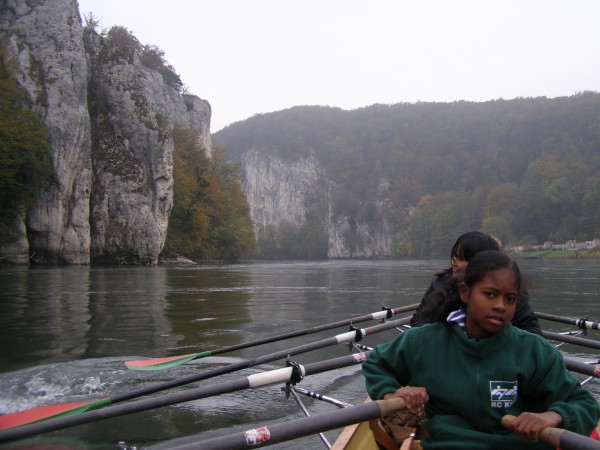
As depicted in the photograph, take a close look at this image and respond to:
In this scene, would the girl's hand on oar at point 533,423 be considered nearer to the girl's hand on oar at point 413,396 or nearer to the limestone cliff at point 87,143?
the girl's hand on oar at point 413,396

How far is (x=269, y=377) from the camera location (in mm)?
3707

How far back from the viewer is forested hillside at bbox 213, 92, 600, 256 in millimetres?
78312

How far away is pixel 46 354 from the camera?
6609mm

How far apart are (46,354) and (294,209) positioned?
138 metres

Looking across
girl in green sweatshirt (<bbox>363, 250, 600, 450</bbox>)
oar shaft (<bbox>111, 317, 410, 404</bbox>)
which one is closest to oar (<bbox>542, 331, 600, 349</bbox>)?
oar shaft (<bbox>111, 317, 410, 404</bbox>)

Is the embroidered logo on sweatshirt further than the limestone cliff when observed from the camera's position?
No

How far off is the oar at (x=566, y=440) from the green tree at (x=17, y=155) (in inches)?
1237

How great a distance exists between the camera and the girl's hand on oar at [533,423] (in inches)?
80.8

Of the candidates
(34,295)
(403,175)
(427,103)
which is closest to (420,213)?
(403,175)

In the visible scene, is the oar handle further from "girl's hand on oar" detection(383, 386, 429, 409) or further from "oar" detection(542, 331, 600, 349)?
"oar" detection(542, 331, 600, 349)

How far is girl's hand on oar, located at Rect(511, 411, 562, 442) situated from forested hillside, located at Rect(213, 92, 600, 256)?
252 feet

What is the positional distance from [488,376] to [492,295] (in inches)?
13.3

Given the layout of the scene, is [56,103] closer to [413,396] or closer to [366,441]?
[366,441]

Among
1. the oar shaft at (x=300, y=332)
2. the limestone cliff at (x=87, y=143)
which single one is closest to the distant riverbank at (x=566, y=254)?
the limestone cliff at (x=87, y=143)
